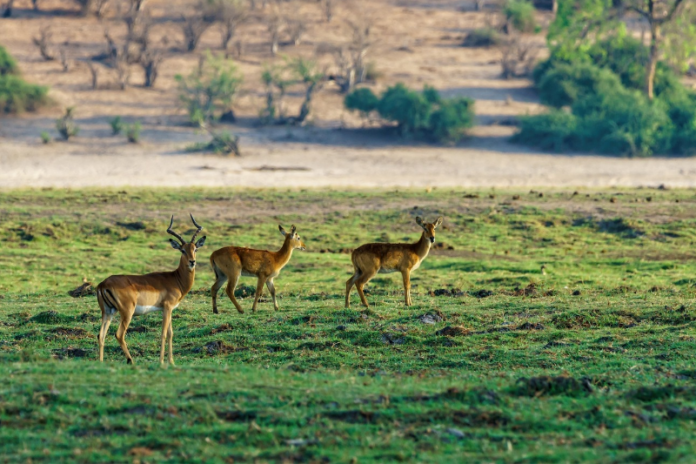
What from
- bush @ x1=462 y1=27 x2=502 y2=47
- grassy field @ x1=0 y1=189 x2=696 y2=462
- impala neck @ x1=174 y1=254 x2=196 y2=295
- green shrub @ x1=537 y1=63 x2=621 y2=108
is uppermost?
bush @ x1=462 y1=27 x2=502 y2=47

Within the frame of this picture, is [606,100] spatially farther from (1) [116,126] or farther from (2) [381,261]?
(2) [381,261]

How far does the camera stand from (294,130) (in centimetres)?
3750

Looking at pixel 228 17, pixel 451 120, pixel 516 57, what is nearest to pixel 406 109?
pixel 451 120

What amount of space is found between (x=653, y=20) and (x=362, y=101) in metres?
13.1

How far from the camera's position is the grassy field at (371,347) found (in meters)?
7.49

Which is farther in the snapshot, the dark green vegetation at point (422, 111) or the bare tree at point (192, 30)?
the bare tree at point (192, 30)

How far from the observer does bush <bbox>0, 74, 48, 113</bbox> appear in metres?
37.2

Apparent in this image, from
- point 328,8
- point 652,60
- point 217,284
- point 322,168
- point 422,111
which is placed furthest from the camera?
point 328,8

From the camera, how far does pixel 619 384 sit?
30.8ft

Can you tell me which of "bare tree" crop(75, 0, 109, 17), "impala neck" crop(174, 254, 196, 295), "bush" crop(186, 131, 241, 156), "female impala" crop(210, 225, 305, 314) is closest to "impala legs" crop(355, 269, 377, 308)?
"female impala" crop(210, 225, 305, 314)

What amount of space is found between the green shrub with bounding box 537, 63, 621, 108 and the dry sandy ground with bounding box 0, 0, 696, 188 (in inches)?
43.7

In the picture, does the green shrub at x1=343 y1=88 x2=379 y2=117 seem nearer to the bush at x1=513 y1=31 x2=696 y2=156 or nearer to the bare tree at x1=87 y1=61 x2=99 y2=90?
the bush at x1=513 y1=31 x2=696 y2=156

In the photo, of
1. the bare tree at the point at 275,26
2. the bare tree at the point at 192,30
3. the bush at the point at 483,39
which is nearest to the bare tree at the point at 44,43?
the bare tree at the point at 192,30

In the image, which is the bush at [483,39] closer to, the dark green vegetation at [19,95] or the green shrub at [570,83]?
the green shrub at [570,83]
